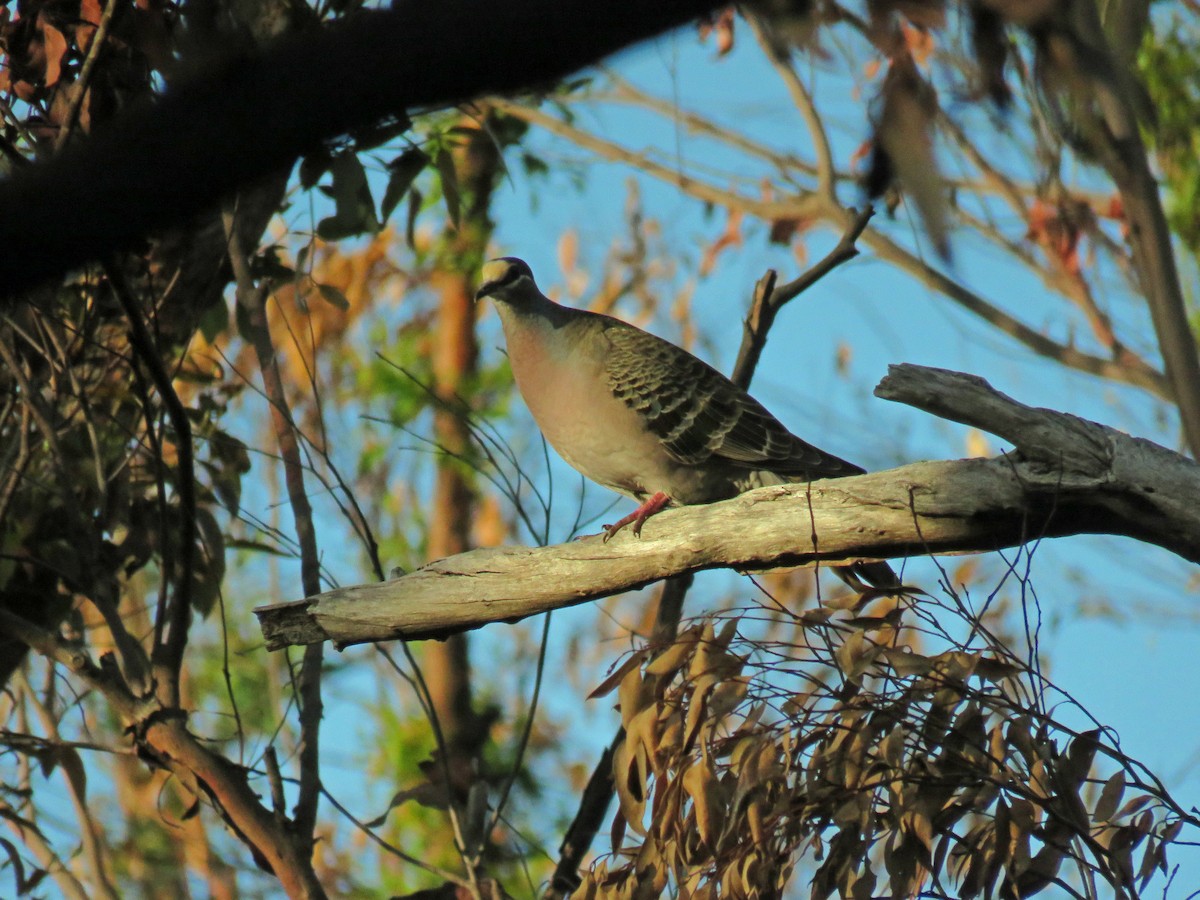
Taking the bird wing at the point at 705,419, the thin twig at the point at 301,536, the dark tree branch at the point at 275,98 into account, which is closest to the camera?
the dark tree branch at the point at 275,98

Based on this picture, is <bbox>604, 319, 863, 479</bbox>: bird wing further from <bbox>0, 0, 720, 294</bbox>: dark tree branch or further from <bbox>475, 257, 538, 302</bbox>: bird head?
<bbox>0, 0, 720, 294</bbox>: dark tree branch

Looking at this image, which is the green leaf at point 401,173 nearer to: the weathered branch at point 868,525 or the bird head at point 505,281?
the bird head at point 505,281

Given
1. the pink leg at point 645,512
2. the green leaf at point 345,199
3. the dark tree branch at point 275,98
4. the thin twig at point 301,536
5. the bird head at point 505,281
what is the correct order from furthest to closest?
the bird head at point 505,281
the green leaf at point 345,199
the pink leg at point 645,512
the thin twig at point 301,536
the dark tree branch at point 275,98

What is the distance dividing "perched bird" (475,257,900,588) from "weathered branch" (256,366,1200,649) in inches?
43.2

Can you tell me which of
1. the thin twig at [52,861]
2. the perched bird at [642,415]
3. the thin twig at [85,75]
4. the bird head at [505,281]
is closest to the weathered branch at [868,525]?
the perched bird at [642,415]

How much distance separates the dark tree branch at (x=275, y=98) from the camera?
44.8 inches

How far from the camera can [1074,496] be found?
2.91m

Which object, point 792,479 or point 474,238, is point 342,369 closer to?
point 474,238

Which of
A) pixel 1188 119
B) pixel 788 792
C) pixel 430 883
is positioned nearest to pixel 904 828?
pixel 788 792

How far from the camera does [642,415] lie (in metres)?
4.67

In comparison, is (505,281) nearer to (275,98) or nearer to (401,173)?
(401,173)

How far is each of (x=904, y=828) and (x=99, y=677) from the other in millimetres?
2342

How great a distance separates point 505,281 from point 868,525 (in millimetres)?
2348

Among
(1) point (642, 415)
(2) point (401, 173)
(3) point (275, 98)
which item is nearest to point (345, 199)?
(2) point (401, 173)
